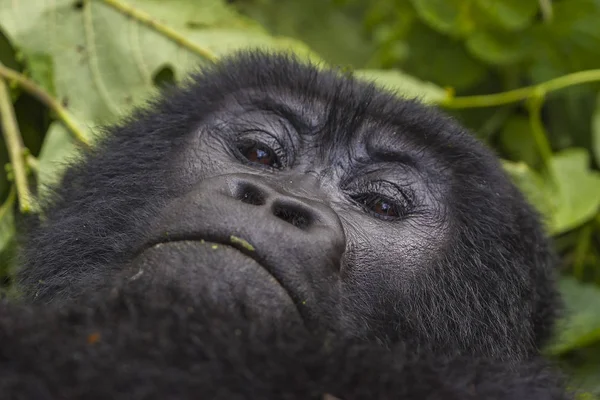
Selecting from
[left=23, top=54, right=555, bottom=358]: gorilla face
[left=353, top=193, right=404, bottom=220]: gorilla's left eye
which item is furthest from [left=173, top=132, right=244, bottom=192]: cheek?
[left=353, top=193, right=404, bottom=220]: gorilla's left eye

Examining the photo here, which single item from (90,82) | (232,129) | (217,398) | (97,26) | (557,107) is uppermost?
(557,107)

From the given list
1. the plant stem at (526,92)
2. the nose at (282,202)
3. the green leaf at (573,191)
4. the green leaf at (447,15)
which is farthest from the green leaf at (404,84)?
the nose at (282,202)

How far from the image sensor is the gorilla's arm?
1.19 meters

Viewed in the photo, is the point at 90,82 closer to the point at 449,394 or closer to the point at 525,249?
the point at 525,249

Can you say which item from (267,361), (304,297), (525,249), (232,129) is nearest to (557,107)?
(525,249)

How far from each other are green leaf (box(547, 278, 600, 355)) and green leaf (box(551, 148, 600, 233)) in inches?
9.4

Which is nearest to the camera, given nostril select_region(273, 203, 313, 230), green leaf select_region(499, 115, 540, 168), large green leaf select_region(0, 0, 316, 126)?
nostril select_region(273, 203, 313, 230)

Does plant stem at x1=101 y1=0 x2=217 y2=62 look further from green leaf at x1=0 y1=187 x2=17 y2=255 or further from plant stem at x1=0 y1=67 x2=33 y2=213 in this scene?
green leaf at x1=0 y1=187 x2=17 y2=255

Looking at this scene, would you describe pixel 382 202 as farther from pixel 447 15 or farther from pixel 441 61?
pixel 441 61

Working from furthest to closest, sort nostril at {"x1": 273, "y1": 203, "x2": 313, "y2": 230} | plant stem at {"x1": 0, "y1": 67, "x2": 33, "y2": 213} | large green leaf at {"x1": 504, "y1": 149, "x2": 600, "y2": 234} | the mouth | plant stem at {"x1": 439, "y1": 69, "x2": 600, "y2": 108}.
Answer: plant stem at {"x1": 439, "y1": 69, "x2": 600, "y2": 108} → large green leaf at {"x1": 504, "y1": 149, "x2": 600, "y2": 234} → plant stem at {"x1": 0, "y1": 67, "x2": 33, "y2": 213} → nostril at {"x1": 273, "y1": 203, "x2": 313, "y2": 230} → the mouth

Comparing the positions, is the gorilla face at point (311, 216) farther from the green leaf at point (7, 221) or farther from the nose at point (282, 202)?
the green leaf at point (7, 221)

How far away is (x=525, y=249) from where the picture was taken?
2039 mm

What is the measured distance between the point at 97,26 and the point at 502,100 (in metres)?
1.64

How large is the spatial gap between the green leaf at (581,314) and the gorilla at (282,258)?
740mm
